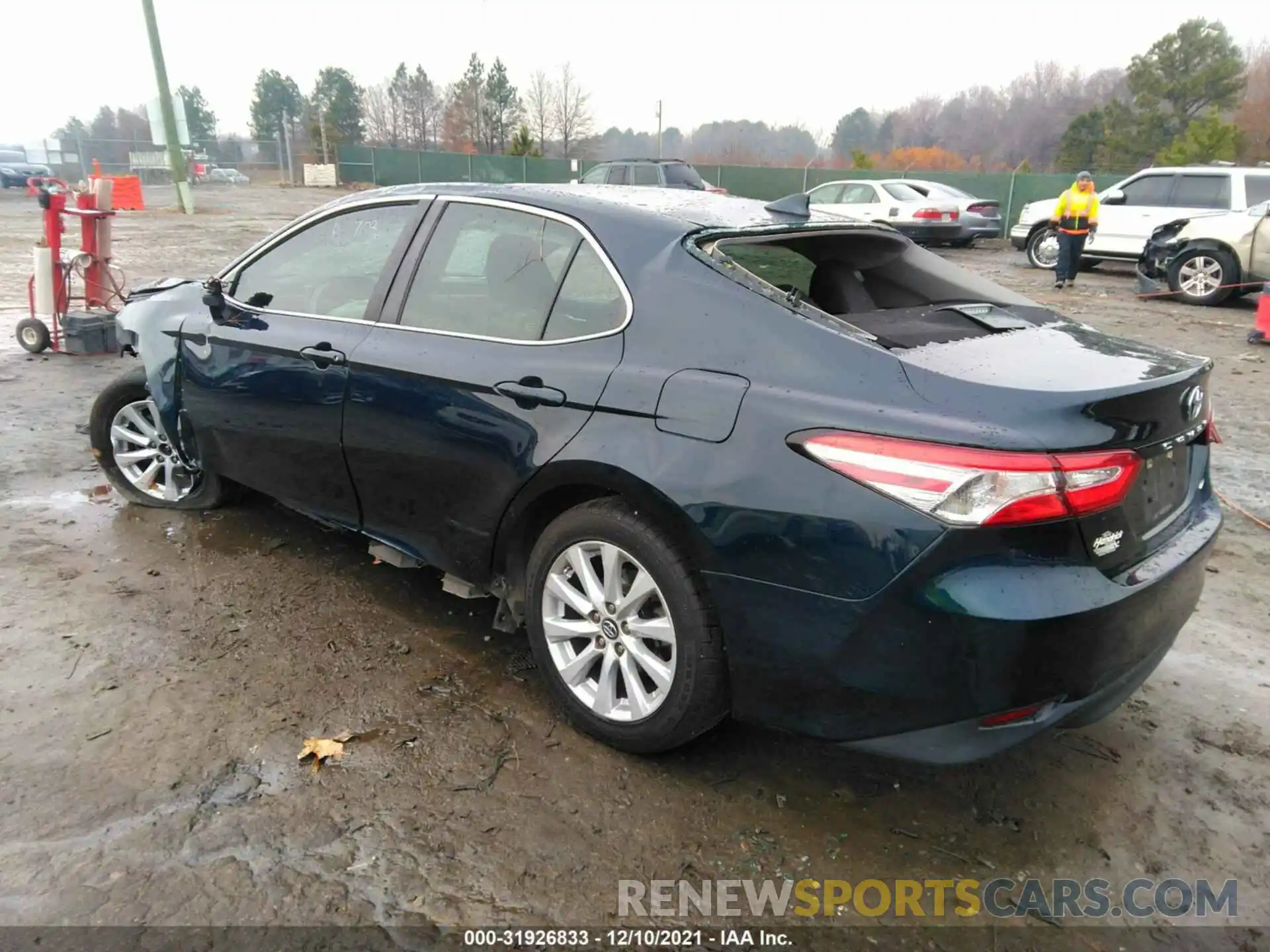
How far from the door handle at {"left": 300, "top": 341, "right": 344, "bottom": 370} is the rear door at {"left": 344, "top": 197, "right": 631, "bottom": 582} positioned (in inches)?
3.8

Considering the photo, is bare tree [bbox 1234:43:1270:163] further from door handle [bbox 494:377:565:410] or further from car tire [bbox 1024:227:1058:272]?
door handle [bbox 494:377:565:410]

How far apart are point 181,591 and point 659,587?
2375 mm

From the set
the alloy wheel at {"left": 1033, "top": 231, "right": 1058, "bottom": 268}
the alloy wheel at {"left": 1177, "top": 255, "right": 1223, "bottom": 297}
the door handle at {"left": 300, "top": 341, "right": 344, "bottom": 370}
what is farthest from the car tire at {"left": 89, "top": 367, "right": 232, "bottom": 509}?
the alloy wheel at {"left": 1033, "top": 231, "right": 1058, "bottom": 268}

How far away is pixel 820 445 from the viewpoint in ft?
7.47

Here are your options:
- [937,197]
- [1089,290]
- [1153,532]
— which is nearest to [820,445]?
[1153,532]

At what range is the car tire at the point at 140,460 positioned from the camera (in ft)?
14.9

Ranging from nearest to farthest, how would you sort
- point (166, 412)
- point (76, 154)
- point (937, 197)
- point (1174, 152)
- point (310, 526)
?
point (166, 412) → point (310, 526) → point (937, 197) → point (1174, 152) → point (76, 154)

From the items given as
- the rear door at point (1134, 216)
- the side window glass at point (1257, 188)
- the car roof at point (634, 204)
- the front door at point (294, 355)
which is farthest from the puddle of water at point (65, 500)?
the side window glass at point (1257, 188)

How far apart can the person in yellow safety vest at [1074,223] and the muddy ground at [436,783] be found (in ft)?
38.6

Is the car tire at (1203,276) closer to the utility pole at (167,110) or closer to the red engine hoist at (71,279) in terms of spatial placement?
the red engine hoist at (71,279)

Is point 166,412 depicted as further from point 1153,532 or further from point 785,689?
point 1153,532

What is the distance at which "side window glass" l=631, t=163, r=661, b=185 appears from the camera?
19.2 m

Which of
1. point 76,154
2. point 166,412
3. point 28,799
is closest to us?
point 28,799

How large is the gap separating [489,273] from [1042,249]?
17.2 m
